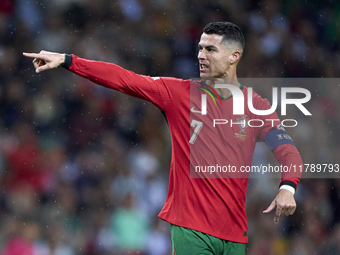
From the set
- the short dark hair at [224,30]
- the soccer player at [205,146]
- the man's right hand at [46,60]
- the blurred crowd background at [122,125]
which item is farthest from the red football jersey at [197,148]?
the blurred crowd background at [122,125]

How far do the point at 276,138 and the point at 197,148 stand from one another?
1.75 ft

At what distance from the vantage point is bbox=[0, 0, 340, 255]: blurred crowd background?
599 cm

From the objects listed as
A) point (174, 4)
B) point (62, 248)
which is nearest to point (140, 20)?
point (174, 4)

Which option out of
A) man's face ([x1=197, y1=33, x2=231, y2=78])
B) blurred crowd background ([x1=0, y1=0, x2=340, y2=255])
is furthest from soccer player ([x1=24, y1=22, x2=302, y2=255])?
blurred crowd background ([x1=0, y1=0, x2=340, y2=255])

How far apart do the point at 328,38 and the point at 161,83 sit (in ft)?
16.0

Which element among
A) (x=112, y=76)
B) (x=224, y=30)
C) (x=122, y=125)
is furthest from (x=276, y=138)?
(x=122, y=125)

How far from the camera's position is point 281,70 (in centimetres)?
700

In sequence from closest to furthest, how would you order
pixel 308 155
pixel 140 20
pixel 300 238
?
pixel 300 238 < pixel 308 155 < pixel 140 20

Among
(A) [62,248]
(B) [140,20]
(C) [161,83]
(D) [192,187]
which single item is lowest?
(A) [62,248]

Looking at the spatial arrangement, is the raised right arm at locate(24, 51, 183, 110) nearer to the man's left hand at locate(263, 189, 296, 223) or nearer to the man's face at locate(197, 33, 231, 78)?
the man's face at locate(197, 33, 231, 78)

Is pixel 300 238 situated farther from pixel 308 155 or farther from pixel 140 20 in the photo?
pixel 140 20

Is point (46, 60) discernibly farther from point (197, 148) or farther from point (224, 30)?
point (224, 30)

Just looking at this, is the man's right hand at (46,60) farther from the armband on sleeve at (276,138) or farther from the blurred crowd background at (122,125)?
the blurred crowd background at (122,125)

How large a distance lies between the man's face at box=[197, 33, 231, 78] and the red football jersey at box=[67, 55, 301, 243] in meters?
0.12
